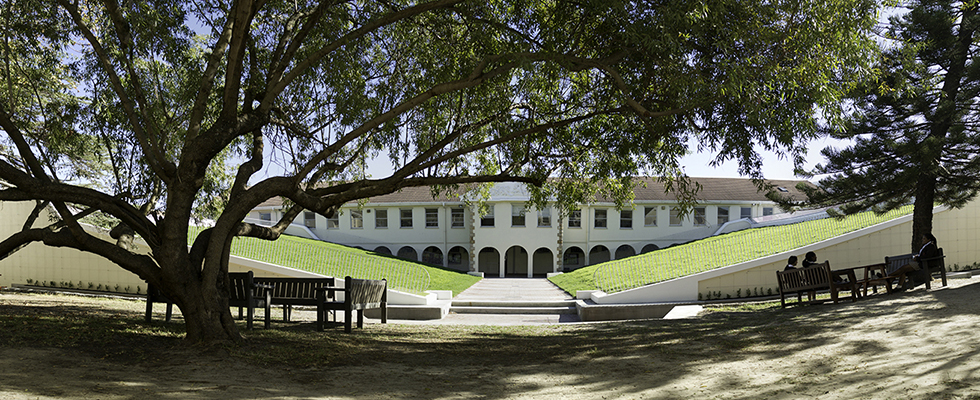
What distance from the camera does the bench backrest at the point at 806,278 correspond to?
10.8 metres

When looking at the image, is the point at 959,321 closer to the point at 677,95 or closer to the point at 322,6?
the point at 677,95

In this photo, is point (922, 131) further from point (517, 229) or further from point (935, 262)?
point (517, 229)

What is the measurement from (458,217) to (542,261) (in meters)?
5.64

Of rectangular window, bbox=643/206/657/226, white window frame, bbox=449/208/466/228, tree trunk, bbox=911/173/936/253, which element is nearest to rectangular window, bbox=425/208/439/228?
white window frame, bbox=449/208/466/228

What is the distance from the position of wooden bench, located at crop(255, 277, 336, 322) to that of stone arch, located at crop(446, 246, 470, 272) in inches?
963

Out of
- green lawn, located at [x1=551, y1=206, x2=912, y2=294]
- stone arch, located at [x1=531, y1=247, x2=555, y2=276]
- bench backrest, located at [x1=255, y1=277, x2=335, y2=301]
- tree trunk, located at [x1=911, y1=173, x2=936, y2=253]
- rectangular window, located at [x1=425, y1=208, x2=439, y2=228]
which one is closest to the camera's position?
bench backrest, located at [x1=255, y1=277, x2=335, y2=301]

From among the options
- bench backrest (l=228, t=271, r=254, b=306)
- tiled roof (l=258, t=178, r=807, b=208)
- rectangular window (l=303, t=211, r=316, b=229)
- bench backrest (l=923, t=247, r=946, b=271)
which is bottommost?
bench backrest (l=228, t=271, r=254, b=306)

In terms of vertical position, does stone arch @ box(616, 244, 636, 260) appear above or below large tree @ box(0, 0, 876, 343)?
below

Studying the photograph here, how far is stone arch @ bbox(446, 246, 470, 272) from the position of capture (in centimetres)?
3522

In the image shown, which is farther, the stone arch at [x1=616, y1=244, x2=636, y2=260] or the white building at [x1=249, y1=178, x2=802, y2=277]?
the stone arch at [x1=616, y1=244, x2=636, y2=260]

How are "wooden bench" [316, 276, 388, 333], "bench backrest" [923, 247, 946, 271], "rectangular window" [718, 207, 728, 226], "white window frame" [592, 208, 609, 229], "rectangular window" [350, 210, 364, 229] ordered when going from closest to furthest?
"wooden bench" [316, 276, 388, 333] → "bench backrest" [923, 247, 946, 271] → "white window frame" [592, 208, 609, 229] → "rectangular window" [350, 210, 364, 229] → "rectangular window" [718, 207, 728, 226]

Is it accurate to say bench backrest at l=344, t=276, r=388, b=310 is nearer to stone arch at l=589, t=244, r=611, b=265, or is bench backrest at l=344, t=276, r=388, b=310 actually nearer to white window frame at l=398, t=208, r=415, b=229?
white window frame at l=398, t=208, r=415, b=229

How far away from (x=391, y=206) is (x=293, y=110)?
79.1ft

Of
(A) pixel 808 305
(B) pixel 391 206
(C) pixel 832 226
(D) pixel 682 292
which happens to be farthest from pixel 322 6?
(B) pixel 391 206
